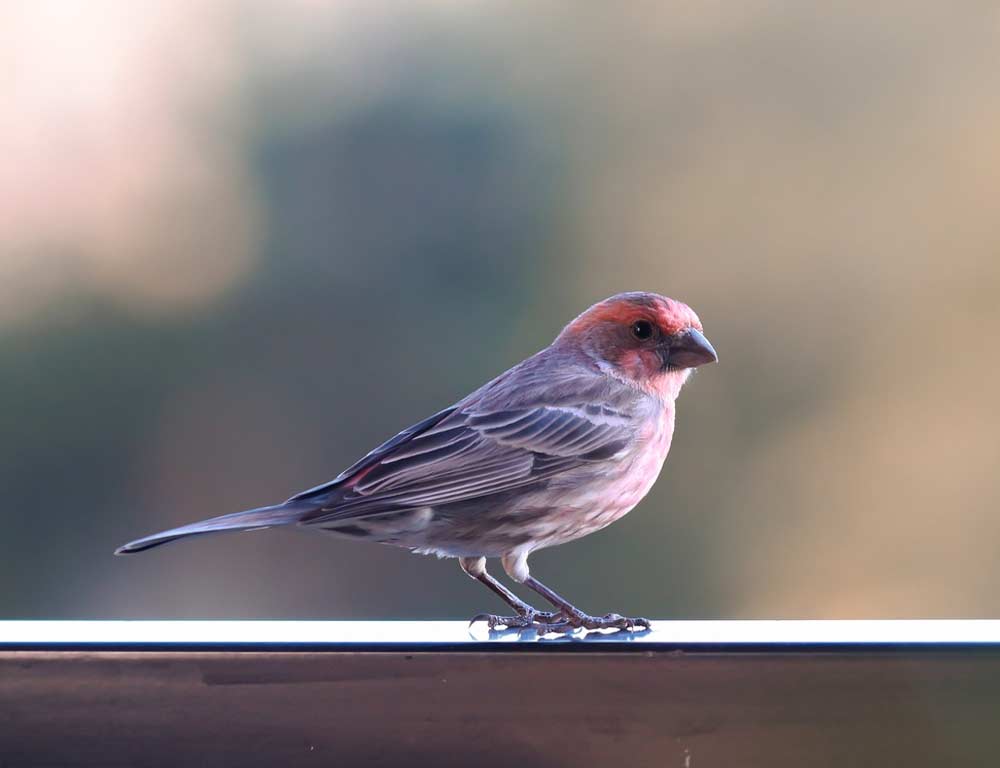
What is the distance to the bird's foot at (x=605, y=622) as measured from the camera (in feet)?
6.91

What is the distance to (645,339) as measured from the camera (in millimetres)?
2799

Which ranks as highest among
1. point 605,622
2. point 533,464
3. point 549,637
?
point 533,464

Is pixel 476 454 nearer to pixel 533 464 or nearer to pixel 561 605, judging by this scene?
pixel 533 464

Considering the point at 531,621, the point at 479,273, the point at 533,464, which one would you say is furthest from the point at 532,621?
the point at 479,273

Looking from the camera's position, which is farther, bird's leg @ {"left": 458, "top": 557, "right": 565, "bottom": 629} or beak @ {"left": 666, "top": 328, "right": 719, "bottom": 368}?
beak @ {"left": 666, "top": 328, "right": 719, "bottom": 368}

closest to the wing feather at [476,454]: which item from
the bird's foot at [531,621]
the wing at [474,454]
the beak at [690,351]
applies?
the wing at [474,454]

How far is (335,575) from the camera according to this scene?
243 inches

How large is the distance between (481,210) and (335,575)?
6.94 ft

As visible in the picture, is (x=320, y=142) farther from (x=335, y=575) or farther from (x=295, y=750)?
(x=295, y=750)

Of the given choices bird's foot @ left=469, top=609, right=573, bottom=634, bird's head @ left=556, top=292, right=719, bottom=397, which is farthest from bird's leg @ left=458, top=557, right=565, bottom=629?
bird's head @ left=556, top=292, right=719, bottom=397

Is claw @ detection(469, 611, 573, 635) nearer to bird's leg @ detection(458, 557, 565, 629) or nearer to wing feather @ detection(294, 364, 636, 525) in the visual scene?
bird's leg @ detection(458, 557, 565, 629)

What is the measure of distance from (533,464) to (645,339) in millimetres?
382

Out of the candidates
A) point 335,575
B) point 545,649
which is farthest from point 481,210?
point 545,649

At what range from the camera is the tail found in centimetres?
198
